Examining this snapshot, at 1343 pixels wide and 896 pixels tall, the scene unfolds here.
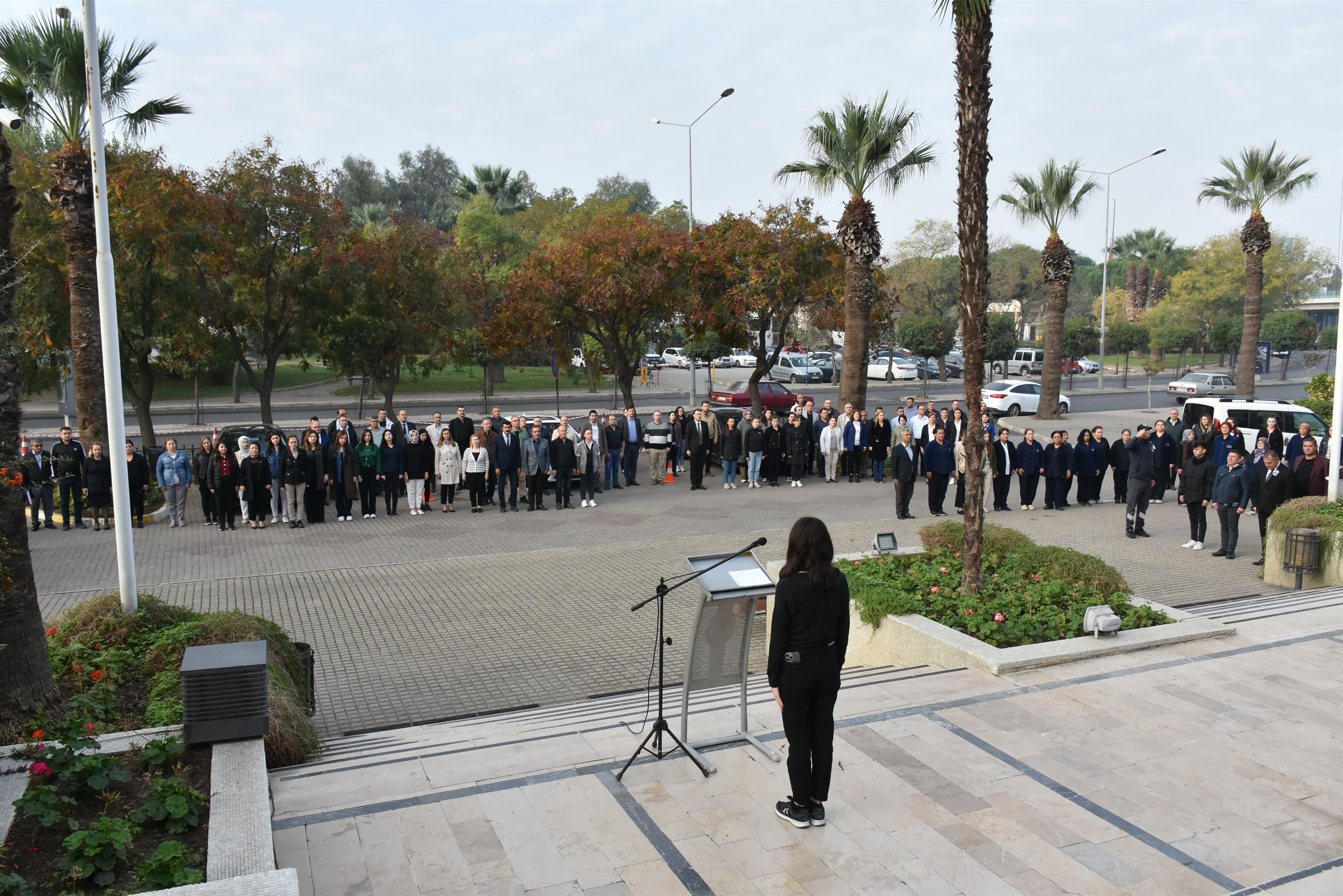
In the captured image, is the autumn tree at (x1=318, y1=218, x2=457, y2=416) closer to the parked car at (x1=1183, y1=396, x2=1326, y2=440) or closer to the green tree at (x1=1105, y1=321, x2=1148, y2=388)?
the parked car at (x1=1183, y1=396, x2=1326, y2=440)

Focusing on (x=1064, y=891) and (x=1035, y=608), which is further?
(x=1035, y=608)

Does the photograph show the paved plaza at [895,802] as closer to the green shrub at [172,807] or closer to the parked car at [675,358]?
the green shrub at [172,807]

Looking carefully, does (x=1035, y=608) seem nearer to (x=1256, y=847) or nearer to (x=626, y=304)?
(x=1256, y=847)

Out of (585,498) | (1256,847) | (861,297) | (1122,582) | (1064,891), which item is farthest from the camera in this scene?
(861,297)

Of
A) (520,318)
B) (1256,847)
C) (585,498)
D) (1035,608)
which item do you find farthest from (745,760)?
(520,318)

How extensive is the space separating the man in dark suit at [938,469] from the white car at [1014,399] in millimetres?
20890

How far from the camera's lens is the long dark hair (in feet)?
18.0

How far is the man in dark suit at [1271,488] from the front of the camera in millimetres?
14281

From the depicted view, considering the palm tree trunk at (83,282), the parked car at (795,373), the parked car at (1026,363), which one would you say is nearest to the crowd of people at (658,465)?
the palm tree trunk at (83,282)

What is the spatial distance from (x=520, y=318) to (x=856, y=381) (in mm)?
9331

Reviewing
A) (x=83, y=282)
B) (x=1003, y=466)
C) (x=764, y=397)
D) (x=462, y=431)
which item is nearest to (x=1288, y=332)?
(x=764, y=397)

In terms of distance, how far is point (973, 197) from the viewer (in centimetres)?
1012

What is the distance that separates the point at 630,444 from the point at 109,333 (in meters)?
14.0

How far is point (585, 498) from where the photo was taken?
19.7m
